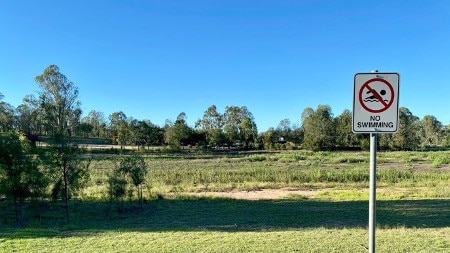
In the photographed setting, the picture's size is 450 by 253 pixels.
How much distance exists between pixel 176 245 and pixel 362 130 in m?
4.87

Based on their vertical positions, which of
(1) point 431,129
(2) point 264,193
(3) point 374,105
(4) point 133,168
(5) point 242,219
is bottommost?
(2) point 264,193

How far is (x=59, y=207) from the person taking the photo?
1758 centimetres

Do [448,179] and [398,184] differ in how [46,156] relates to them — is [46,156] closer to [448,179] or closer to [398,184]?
[398,184]

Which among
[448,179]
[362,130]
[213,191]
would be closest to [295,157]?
[448,179]

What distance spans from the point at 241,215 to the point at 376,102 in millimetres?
12210

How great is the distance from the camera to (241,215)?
1414 centimetres

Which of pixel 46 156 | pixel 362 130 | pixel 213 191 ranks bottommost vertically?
pixel 213 191

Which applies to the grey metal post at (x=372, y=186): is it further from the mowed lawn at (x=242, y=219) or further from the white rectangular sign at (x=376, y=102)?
the mowed lawn at (x=242, y=219)

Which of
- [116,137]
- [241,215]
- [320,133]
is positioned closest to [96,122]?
[116,137]

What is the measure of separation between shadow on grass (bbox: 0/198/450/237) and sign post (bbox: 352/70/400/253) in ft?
28.0

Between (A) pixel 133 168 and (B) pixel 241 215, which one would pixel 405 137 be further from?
(A) pixel 133 168

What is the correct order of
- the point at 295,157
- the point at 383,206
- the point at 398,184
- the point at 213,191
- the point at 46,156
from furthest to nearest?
1. the point at 295,157
2. the point at 398,184
3. the point at 213,191
4. the point at 383,206
5. the point at 46,156

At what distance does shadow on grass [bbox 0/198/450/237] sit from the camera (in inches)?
453

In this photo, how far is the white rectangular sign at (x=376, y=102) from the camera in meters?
2.58
